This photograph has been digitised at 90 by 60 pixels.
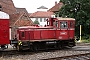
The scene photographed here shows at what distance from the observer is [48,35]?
835 inches

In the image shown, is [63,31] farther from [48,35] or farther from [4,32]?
[4,32]

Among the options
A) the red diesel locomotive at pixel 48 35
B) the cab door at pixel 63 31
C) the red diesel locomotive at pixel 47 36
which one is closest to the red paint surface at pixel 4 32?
the red diesel locomotive at pixel 47 36

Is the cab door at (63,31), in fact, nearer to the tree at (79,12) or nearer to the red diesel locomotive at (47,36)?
the red diesel locomotive at (47,36)

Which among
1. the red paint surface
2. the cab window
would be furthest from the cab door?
the red paint surface

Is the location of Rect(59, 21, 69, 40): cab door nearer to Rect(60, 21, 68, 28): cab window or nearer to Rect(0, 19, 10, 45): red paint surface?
Rect(60, 21, 68, 28): cab window

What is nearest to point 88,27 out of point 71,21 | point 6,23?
point 71,21

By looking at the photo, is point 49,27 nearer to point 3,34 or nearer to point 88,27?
point 3,34

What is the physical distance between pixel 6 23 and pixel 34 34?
338cm

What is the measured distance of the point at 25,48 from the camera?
65.9 feet

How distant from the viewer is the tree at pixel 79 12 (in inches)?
1435

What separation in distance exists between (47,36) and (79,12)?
16.0 metres

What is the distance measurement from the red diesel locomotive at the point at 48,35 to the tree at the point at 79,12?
14.4 m

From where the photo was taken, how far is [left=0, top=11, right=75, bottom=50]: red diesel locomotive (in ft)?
66.7

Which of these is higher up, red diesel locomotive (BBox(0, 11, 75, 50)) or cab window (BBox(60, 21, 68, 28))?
cab window (BBox(60, 21, 68, 28))
